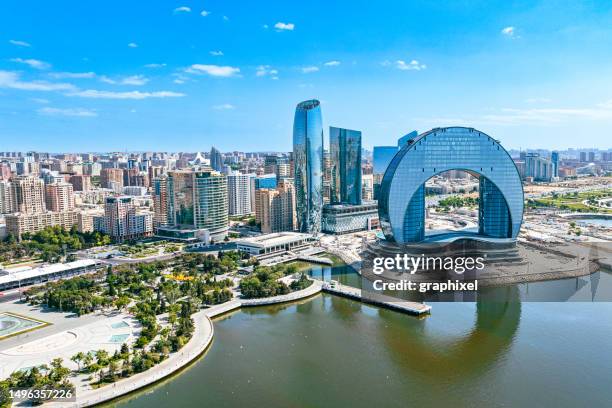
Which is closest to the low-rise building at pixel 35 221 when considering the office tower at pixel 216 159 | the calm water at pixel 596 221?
the office tower at pixel 216 159

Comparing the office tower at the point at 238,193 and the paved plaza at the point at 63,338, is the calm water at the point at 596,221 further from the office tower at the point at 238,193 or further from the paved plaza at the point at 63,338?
the paved plaza at the point at 63,338

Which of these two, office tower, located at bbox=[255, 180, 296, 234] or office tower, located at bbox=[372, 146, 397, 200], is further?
office tower, located at bbox=[372, 146, 397, 200]

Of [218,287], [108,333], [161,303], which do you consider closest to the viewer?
[108,333]

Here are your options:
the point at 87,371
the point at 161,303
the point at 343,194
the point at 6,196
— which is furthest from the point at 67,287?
the point at 6,196

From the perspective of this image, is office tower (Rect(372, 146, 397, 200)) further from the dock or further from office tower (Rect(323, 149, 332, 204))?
the dock

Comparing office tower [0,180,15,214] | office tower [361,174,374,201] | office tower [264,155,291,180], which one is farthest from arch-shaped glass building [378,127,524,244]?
office tower [0,180,15,214]

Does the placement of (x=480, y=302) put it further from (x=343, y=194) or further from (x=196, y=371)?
(x=343, y=194)
